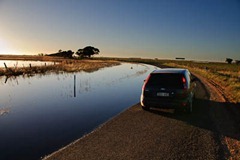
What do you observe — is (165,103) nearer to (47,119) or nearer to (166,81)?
(166,81)

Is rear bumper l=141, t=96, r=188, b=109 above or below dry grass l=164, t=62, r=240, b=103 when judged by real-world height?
above

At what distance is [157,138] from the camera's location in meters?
5.77

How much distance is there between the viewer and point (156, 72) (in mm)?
8539

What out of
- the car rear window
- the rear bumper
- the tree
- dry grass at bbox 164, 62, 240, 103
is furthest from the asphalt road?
the tree

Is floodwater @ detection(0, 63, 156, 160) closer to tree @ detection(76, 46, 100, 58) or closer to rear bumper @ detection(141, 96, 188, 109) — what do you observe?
rear bumper @ detection(141, 96, 188, 109)

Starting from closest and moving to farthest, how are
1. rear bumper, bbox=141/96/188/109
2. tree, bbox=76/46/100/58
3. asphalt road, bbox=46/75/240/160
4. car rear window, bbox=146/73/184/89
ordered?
asphalt road, bbox=46/75/240/160 < rear bumper, bbox=141/96/188/109 < car rear window, bbox=146/73/184/89 < tree, bbox=76/46/100/58

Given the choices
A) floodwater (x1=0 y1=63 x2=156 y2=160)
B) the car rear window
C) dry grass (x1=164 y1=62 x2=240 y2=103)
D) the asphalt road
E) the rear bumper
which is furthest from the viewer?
dry grass (x1=164 y1=62 x2=240 y2=103)

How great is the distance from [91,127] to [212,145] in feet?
12.4

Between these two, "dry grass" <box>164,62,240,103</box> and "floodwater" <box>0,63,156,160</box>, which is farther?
"dry grass" <box>164,62,240,103</box>

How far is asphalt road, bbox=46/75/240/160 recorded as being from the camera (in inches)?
190

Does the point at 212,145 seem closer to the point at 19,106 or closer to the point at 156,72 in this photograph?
the point at 156,72

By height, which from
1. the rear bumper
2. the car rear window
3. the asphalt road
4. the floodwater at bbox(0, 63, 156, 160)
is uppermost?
the car rear window

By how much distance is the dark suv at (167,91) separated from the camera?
783 centimetres

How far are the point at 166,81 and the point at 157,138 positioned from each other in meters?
3.02
